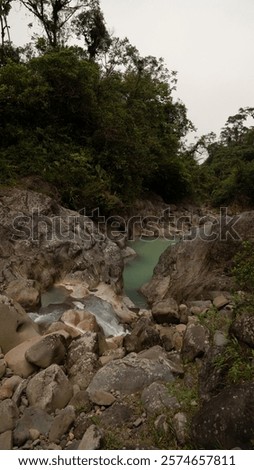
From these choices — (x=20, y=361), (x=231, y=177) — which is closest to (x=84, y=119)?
(x=20, y=361)

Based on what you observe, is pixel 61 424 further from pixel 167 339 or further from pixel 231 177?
pixel 231 177

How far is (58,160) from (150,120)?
11244 mm

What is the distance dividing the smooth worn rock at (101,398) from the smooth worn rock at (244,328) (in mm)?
1791

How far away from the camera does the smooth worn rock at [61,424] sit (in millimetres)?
3854

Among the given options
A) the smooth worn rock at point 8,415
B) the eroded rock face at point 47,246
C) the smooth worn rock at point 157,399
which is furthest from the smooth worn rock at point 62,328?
the eroded rock face at point 47,246

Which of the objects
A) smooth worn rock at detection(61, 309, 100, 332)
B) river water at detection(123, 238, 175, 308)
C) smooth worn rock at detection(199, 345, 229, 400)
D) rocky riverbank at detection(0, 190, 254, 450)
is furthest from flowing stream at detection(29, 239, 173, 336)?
smooth worn rock at detection(199, 345, 229, 400)

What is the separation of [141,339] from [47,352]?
1749 mm

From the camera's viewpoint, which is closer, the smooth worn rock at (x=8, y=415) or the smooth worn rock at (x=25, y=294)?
the smooth worn rock at (x=8, y=415)

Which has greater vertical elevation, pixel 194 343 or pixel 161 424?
pixel 194 343

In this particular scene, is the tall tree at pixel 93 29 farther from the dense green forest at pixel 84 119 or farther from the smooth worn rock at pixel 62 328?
the smooth worn rock at pixel 62 328

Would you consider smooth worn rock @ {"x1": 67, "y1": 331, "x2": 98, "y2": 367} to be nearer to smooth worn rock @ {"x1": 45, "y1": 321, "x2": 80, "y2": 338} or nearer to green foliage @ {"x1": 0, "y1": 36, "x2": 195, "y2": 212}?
smooth worn rock @ {"x1": 45, "y1": 321, "x2": 80, "y2": 338}

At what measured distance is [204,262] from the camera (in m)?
9.44

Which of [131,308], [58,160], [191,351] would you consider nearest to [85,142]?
[58,160]

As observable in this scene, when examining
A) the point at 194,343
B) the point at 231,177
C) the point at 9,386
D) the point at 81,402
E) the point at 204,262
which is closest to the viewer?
the point at 81,402
